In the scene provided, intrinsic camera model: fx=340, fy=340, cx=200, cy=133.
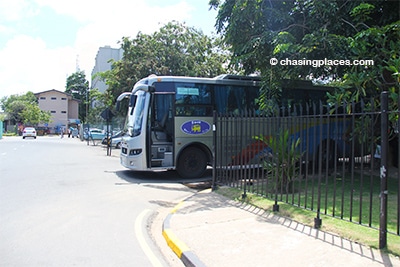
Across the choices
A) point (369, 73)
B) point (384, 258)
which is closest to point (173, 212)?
point (384, 258)

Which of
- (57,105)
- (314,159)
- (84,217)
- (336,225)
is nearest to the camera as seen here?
(336,225)

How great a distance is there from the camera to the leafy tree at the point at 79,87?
87.6 m

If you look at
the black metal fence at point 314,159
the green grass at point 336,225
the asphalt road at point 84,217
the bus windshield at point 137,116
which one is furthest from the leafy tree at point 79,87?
the green grass at point 336,225

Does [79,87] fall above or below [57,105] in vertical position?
above

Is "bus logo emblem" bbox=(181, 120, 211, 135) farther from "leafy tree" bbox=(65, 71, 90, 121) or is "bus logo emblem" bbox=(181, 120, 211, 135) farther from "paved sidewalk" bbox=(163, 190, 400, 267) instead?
"leafy tree" bbox=(65, 71, 90, 121)

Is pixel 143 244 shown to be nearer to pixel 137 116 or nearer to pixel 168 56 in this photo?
pixel 137 116

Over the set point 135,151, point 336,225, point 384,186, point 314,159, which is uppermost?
point 314,159

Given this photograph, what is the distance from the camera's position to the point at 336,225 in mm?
5609

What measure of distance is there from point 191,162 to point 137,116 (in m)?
2.44

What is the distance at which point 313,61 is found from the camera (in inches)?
370

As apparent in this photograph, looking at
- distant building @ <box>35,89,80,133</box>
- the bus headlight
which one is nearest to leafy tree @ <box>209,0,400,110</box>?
the bus headlight

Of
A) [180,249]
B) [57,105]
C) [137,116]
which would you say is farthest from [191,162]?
[57,105]

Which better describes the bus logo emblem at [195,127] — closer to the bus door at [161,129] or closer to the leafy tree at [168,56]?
the bus door at [161,129]

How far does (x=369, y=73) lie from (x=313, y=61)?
1968 millimetres
